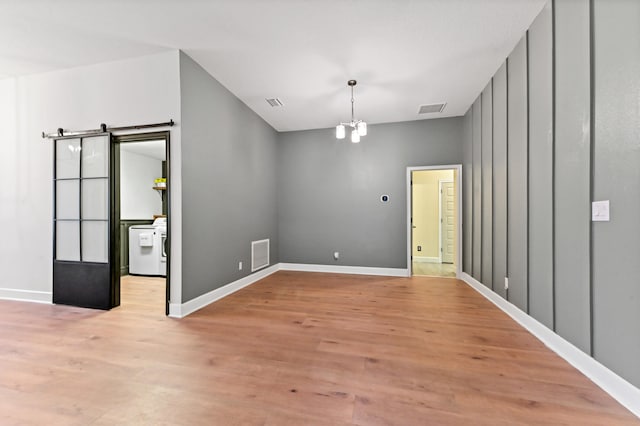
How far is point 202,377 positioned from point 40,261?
334 centimetres

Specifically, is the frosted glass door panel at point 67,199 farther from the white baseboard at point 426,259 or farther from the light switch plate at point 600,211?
the white baseboard at point 426,259

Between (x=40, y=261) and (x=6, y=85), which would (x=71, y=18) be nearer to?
(x=6, y=85)

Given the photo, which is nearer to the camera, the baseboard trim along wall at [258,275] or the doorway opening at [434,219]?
the baseboard trim along wall at [258,275]

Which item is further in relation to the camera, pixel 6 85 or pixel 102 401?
pixel 6 85

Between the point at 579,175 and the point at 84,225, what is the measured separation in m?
5.05

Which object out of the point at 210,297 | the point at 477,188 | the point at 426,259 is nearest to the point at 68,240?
the point at 210,297

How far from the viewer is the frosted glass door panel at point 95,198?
126 inches

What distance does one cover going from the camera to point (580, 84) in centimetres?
182

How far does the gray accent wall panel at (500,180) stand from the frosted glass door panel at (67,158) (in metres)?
5.24

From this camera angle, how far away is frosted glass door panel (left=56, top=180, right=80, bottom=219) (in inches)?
130

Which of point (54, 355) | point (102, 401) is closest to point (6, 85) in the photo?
point (54, 355)

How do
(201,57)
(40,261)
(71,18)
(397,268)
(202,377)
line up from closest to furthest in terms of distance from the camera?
(202,377)
(71,18)
(201,57)
(40,261)
(397,268)

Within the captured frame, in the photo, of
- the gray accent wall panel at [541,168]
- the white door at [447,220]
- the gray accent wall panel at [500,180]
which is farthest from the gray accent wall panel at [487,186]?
the white door at [447,220]

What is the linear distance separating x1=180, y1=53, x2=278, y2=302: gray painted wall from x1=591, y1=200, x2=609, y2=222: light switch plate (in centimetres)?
354
